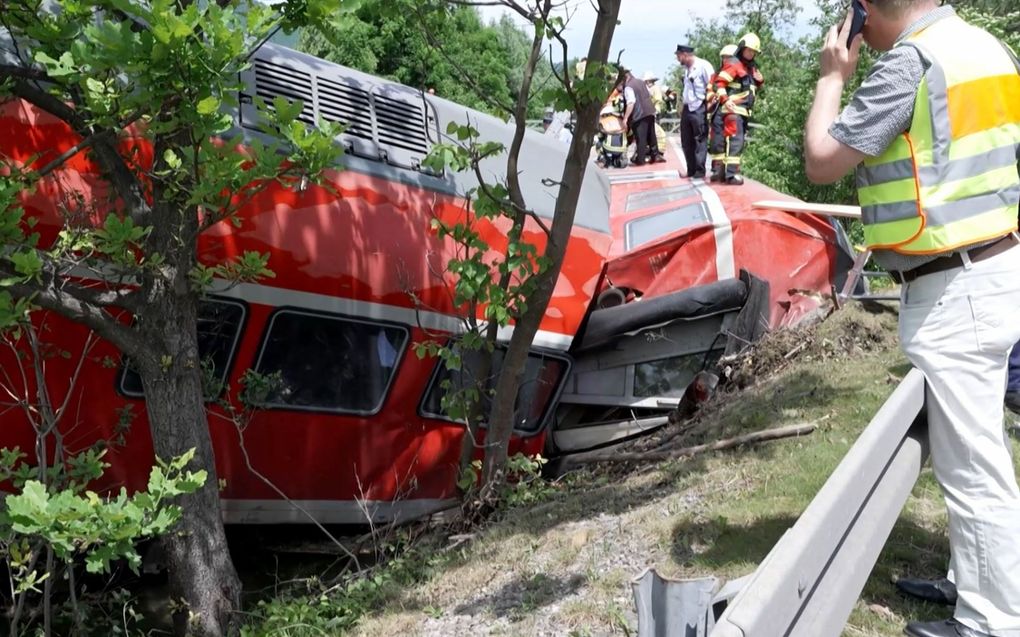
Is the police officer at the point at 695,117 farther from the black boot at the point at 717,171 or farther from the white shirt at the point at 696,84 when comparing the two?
the black boot at the point at 717,171

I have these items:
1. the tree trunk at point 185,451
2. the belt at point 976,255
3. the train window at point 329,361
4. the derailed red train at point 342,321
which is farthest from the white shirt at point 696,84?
the belt at point 976,255

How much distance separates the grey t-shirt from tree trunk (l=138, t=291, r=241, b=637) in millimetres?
2991

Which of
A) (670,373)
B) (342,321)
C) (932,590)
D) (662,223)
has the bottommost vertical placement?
(670,373)

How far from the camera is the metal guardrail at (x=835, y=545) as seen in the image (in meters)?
1.66

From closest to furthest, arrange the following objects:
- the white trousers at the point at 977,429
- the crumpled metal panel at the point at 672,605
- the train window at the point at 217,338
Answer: the crumpled metal panel at the point at 672,605 < the white trousers at the point at 977,429 < the train window at the point at 217,338

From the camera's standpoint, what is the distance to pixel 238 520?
5.62 metres

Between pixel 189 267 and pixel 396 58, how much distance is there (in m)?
23.1

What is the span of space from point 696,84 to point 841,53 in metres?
8.69

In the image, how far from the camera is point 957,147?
8.76 ft

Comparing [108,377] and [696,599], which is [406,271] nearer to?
[108,377]

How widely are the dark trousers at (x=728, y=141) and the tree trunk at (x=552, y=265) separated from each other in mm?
4816

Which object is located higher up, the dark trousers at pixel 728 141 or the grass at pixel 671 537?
the dark trousers at pixel 728 141

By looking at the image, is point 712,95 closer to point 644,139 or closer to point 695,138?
point 695,138

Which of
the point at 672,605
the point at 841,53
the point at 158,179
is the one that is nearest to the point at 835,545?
the point at 672,605
